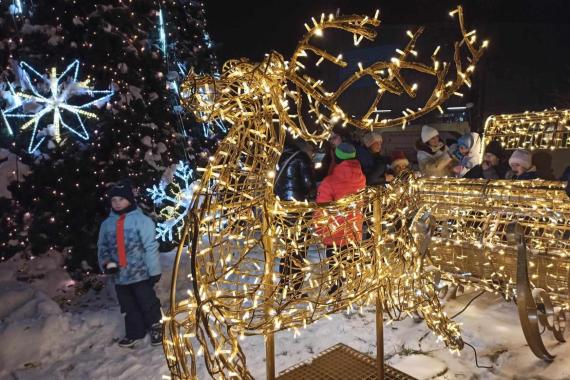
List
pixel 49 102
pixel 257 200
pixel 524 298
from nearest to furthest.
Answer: pixel 257 200, pixel 524 298, pixel 49 102

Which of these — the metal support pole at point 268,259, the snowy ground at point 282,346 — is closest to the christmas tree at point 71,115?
the snowy ground at point 282,346

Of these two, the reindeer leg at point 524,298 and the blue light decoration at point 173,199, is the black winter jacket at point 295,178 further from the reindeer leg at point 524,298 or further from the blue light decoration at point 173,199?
the reindeer leg at point 524,298

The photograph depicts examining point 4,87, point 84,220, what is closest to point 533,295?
point 84,220

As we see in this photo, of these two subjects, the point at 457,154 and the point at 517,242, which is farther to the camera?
the point at 457,154

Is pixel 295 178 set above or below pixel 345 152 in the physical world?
below

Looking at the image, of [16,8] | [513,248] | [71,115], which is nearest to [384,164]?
[513,248]

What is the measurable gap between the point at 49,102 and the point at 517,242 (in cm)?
529

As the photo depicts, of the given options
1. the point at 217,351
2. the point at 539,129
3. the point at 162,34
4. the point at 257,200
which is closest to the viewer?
the point at 217,351

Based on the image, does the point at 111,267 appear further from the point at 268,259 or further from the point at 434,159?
the point at 434,159

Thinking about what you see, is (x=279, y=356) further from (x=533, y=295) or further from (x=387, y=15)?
(x=387, y=15)

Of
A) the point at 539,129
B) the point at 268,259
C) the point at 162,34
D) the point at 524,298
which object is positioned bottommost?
the point at 524,298

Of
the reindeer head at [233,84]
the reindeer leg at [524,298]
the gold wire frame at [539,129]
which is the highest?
the reindeer head at [233,84]

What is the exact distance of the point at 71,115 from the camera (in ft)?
17.5

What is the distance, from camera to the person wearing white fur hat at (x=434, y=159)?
5.86 meters
